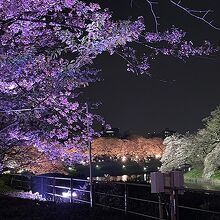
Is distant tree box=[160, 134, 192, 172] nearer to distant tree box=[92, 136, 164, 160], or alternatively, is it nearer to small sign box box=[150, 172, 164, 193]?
distant tree box=[92, 136, 164, 160]

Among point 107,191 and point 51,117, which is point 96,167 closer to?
point 51,117

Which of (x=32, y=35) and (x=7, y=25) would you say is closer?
(x=7, y=25)

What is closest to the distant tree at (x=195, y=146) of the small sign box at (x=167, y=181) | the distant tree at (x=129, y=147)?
the small sign box at (x=167, y=181)

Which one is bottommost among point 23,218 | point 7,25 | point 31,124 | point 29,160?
point 23,218

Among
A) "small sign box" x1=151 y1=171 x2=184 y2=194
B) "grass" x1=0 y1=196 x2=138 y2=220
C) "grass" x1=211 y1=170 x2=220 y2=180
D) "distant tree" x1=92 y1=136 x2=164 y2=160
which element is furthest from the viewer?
"distant tree" x1=92 y1=136 x2=164 y2=160

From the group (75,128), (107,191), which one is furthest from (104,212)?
(75,128)

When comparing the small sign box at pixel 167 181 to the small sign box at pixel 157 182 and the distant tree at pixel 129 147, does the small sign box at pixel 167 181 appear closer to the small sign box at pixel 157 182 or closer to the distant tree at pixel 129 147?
the small sign box at pixel 157 182

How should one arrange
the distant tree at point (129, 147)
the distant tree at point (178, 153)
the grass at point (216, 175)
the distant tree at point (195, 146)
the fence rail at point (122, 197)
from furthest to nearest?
the distant tree at point (129, 147) < the distant tree at point (178, 153) < the distant tree at point (195, 146) < the grass at point (216, 175) < the fence rail at point (122, 197)

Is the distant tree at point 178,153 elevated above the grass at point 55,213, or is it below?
above

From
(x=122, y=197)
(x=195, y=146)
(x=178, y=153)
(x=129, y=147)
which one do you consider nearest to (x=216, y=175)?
(x=195, y=146)

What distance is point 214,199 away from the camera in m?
11.4

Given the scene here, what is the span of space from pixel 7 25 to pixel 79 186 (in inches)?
382

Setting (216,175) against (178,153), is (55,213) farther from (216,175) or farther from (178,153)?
(178,153)

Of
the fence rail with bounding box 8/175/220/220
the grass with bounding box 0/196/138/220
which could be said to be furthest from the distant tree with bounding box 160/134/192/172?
the grass with bounding box 0/196/138/220
